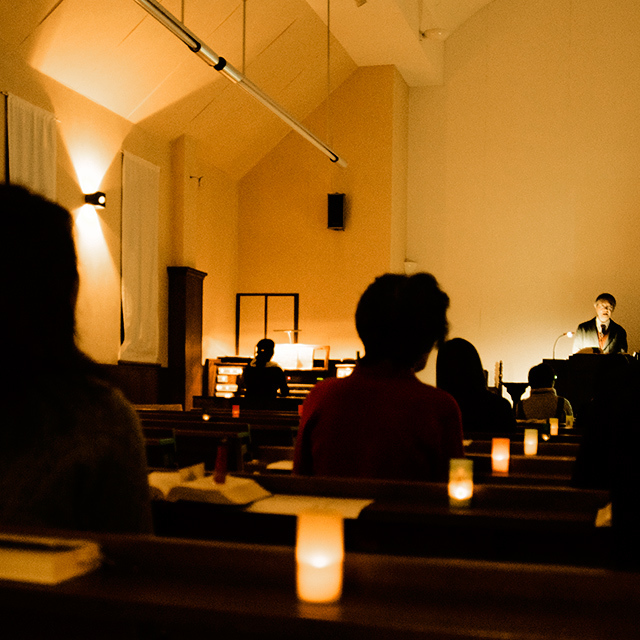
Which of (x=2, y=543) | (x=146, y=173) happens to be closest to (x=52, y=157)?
(x=146, y=173)

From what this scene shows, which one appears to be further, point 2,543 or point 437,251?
point 437,251

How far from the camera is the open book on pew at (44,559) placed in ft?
3.85

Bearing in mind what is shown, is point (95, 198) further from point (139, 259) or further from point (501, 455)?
point (501, 455)

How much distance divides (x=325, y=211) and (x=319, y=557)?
11.3 m

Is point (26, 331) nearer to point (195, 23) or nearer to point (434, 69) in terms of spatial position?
point (195, 23)

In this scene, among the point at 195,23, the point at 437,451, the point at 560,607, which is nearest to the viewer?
the point at 560,607

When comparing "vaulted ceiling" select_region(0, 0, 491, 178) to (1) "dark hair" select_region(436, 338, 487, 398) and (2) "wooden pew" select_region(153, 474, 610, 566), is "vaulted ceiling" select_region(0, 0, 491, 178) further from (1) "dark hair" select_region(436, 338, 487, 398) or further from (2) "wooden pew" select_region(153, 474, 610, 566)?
(2) "wooden pew" select_region(153, 474, 610, 566)

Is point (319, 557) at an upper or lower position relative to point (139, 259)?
lower

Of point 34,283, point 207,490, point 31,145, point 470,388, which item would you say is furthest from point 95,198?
point 34,283

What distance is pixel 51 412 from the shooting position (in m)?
1.39

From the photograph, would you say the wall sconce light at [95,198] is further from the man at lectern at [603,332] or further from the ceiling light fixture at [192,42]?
the man at lectern at [603,332]

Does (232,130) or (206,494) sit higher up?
(232,130)

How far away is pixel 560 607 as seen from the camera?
1136 mm

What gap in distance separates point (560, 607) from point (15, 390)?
0.97m
